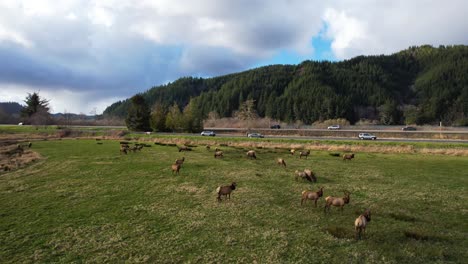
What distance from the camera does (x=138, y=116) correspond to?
8825 centimetres

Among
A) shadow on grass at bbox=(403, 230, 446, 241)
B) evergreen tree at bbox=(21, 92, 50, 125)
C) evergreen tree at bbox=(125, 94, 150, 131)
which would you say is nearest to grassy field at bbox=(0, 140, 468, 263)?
shadow on grass at bbox=(403, 230, 446, 241)

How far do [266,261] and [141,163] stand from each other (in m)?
21.9

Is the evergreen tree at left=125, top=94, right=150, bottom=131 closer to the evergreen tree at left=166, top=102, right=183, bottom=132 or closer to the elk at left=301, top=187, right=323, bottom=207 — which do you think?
the evergreen tree at left=166, top=102, right=183, bottom=132

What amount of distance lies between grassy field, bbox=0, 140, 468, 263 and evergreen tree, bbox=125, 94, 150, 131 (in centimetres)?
6293

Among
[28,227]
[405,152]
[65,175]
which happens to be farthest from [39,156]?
[405,152]

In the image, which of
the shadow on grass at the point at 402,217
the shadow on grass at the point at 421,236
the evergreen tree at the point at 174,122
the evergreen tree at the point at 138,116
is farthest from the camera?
the evergreen tree at the point at 138,116

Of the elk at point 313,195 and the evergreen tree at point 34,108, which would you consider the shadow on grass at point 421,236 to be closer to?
the elk at point 313,195

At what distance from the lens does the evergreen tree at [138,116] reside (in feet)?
289

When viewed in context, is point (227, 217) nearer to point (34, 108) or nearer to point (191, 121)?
point (191, 121)

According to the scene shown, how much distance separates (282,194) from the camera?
18.1m

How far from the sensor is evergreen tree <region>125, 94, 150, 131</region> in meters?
88.2

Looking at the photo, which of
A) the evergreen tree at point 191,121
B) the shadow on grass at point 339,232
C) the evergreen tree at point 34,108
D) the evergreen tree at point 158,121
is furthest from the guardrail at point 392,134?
the evergreen tree at point 34,108

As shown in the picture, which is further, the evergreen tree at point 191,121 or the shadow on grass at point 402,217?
the evergreen tree at point 191,121

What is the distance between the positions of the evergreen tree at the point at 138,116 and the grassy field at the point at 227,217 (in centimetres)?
6293
